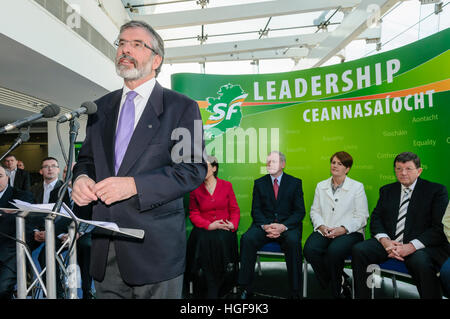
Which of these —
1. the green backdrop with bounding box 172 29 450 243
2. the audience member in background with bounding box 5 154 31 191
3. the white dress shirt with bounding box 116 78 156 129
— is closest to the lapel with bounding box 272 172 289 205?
the green backdrop with bounding box 172 29 450 243

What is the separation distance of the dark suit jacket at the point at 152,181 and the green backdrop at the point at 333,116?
8.98 feet

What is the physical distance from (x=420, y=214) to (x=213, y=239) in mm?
1968

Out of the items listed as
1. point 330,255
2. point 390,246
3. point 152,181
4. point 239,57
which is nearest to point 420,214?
point 390,246

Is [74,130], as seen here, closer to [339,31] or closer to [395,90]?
[395,90]

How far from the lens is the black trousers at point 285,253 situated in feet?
10.0

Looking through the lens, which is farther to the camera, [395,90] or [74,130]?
[395,90]

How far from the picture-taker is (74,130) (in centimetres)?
110

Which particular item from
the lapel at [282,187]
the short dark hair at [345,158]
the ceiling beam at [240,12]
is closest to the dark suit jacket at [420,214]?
the short dark hair at [345,158]

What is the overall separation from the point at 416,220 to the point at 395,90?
55.7 inches

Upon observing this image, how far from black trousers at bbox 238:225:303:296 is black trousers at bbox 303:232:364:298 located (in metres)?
0.13

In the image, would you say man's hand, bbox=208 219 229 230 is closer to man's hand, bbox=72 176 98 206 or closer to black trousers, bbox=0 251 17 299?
black trousers, bbox=0 251 17 299

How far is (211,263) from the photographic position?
3.14 meters

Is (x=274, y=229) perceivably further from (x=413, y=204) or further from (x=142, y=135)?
(x=142, y=135)
